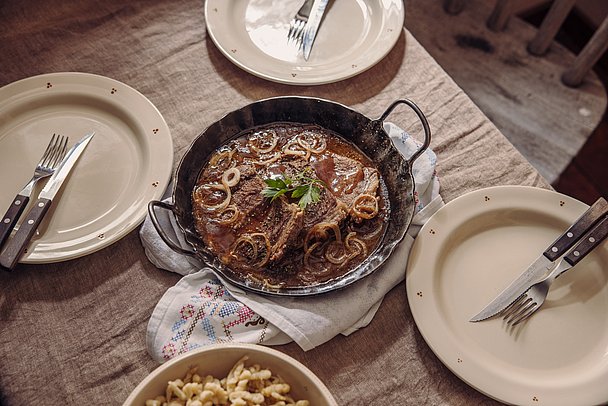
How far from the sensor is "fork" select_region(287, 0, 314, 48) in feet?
7.11

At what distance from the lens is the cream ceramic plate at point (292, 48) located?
2076mm

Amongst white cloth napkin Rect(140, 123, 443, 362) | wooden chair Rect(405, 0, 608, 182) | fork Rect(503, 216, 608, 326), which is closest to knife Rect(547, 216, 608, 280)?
fork Rect(503, 216, 608, 326)

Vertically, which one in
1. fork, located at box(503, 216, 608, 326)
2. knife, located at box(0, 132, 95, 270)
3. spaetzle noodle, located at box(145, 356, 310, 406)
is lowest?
knife, located at box(0, 132, 95, 270)

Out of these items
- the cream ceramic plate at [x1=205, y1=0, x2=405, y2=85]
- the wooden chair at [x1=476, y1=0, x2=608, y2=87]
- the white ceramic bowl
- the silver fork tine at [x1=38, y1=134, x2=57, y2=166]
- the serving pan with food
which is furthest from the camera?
the wooden chair at [x1=476, y1=0, x2=608, y2=87]

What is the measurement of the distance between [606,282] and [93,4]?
2034mm

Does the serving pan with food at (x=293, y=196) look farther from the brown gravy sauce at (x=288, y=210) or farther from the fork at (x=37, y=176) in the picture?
the fork at (x=37, y=176)

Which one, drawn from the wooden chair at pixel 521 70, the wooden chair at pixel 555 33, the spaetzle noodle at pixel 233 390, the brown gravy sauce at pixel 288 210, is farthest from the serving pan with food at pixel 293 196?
the wooden chair at pixel 555 33

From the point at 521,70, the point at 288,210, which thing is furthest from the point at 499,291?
the point at 521,70

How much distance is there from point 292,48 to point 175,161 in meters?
0.62

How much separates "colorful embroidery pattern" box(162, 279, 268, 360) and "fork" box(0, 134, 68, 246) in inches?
20.9

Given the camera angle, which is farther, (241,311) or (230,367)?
(241,311)

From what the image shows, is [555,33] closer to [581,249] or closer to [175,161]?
[581,249]

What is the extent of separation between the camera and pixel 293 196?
168cm

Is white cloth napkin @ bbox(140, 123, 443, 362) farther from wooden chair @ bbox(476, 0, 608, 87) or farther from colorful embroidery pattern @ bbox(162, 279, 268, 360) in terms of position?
wooden chair @ bbox(476, 0, 608, 87)
